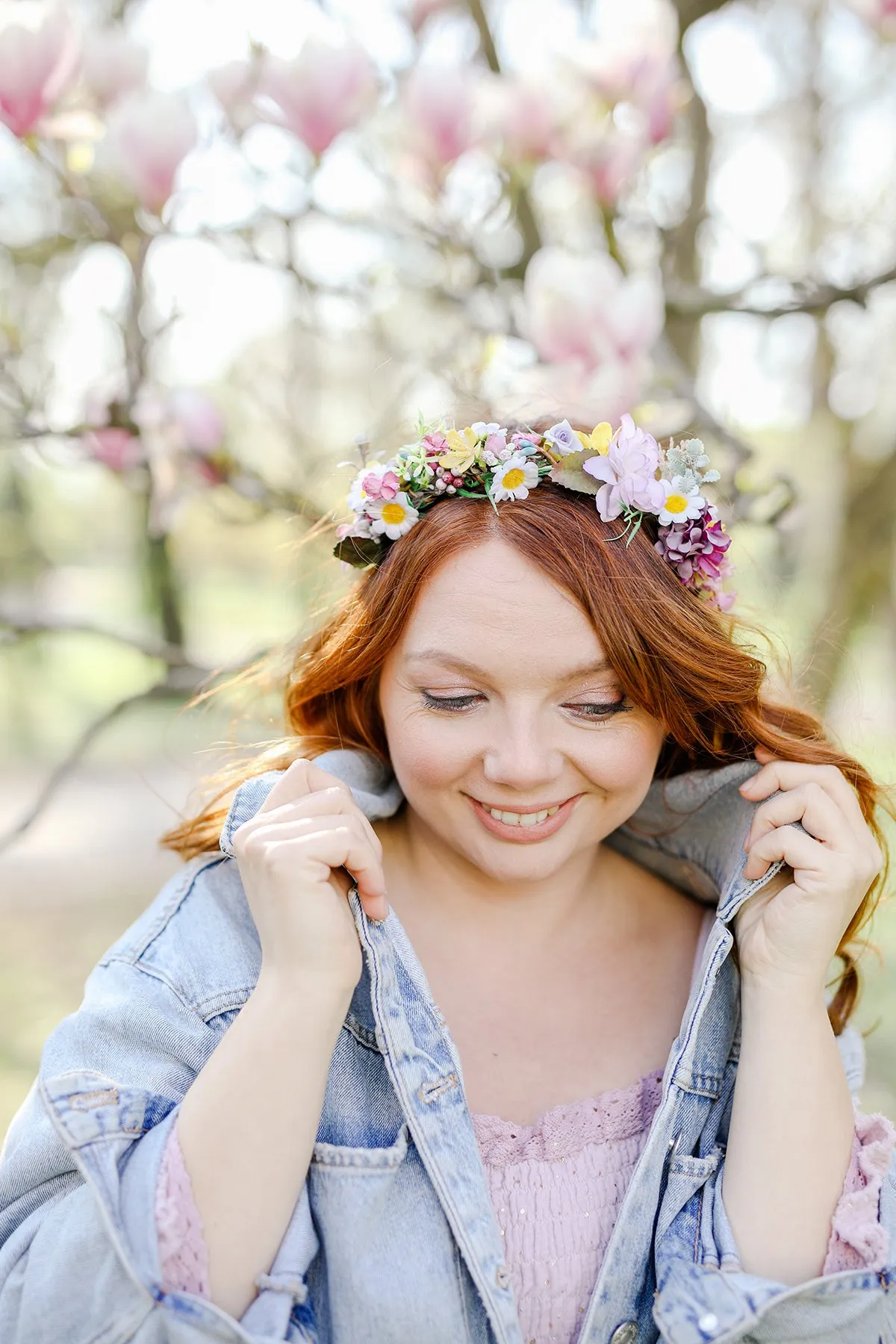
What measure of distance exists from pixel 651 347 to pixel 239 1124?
1.49 m

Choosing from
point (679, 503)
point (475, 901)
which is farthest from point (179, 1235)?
point (679, 503)

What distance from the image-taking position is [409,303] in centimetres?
253

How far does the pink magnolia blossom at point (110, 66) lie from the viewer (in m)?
1.75

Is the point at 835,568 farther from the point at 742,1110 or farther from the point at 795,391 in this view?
the point at 742,1110

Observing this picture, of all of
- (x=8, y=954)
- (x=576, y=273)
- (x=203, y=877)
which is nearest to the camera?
(x=203, y=877)

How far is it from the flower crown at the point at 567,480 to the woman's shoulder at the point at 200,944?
58 centimetres

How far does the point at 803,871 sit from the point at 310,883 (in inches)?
27.6

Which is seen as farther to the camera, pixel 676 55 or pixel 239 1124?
pixel 676 55

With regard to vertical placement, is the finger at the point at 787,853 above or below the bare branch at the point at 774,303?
below

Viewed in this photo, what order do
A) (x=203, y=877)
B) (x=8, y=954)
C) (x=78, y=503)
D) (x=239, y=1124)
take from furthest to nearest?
(x=78, y=503), (x=8, y=954), (x=203, y=877), (x=239, y=1124)

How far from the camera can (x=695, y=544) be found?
165 centimetres

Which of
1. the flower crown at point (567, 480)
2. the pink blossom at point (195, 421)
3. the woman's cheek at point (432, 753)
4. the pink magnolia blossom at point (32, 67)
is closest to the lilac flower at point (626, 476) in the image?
the flower crown at point (567, 480)

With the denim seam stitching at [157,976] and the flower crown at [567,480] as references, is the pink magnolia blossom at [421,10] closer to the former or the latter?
the flower crown at [567,480]

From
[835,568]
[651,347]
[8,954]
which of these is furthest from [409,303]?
[8,954]
